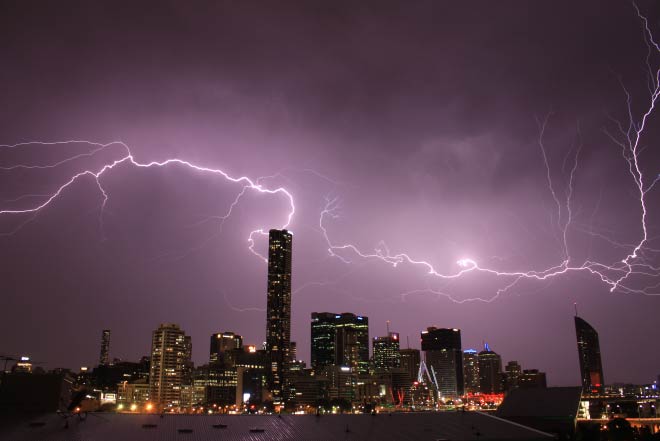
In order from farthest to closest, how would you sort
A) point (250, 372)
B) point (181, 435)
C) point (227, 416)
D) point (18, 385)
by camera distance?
1. point (250, 372)
2. point (227, 416)
3. point (18, 385)
4. point (181, 435)

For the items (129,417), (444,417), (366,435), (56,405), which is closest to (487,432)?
(444,417)

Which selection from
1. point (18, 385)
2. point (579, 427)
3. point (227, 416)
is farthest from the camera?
point (579, 427)

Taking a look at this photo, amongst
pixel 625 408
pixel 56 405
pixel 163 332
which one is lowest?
pixel 625 408

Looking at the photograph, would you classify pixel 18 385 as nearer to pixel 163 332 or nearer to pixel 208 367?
pixel 163 332

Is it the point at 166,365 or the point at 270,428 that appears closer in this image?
the point at 270,428

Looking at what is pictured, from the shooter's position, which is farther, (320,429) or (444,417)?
(444,417)
